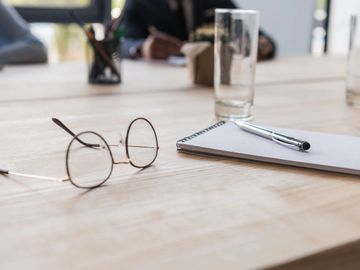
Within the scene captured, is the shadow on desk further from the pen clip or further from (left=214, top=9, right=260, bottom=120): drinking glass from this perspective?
(left=214, top=9, right=260, bottom=120): drinking glass

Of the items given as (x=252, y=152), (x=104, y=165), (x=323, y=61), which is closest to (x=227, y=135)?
(x=252, y=152)

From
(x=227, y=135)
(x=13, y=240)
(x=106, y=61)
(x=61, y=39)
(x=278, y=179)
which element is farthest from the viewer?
(x=61, y=39)

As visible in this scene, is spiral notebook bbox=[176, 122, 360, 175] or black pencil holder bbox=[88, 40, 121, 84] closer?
spiral notebook bbox=[176, 122, 360, 175]

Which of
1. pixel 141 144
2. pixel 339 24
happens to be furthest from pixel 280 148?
pixel 339 24

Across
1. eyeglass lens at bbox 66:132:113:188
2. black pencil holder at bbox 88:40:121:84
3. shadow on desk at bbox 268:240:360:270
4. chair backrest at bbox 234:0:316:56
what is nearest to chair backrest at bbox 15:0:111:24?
chair backrest at bbox 234:0:316:56

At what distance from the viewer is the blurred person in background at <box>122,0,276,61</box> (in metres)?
2.08

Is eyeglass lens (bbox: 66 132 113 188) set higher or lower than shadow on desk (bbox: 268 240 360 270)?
higher

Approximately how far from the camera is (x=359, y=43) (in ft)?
3.76

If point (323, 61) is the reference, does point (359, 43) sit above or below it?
above

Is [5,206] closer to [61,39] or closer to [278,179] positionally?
[278,179]

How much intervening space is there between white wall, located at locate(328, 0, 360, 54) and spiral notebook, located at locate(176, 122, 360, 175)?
3.22m

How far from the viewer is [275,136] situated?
768mm

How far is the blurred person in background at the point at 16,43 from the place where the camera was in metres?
1.78

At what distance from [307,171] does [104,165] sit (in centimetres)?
26
